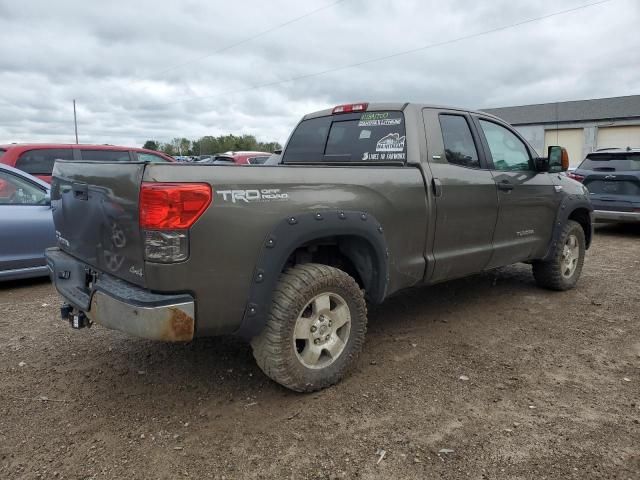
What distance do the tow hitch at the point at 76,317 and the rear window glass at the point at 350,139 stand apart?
7.59ft

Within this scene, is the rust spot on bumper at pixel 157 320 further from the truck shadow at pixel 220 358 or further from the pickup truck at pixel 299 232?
the truck shadow at pixel 220 358

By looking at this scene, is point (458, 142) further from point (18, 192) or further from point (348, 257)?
point (18, 192)

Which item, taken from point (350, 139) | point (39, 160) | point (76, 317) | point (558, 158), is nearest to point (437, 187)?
point (350, 139)

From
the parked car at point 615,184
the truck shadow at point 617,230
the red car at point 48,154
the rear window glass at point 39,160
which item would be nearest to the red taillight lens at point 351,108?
the red car at point 48,154

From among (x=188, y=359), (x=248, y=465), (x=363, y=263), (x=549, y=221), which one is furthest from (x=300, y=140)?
(x=248, y=465)

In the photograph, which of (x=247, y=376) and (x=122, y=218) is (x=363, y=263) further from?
(x=122, y=218)

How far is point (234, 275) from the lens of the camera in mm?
2779

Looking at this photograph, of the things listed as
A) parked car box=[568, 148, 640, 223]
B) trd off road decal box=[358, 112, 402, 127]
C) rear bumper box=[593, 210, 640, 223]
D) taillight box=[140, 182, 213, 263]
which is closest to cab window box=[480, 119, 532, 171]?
trd off road decal box=[358, 112, 402, 127]

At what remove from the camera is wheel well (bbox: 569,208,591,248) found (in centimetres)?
587

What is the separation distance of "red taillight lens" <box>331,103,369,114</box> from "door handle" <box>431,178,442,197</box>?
92 centimetres

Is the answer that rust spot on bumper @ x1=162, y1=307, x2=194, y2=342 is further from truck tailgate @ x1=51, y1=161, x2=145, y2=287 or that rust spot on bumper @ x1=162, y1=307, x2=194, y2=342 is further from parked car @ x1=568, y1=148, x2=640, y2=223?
parked car @ x1=568, y1=148, x2=640, y2=223

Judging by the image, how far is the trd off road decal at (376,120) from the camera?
4082 mm

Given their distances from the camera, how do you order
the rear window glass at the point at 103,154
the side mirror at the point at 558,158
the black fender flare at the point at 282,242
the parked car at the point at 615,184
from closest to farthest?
1. the black fender flare at the point at 282,242
2. the side mirror at the point at 558,158
3. the rear window glass at the point at 103,154
4. the parked car at the point at 615,184

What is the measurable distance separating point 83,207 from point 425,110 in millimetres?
2627
